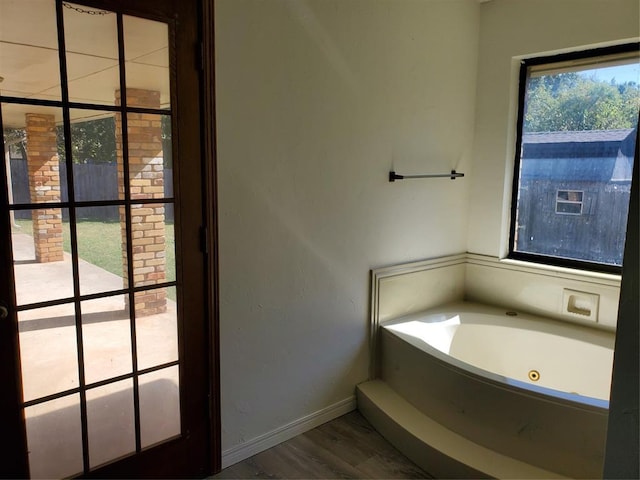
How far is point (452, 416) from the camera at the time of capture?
226 centimetres

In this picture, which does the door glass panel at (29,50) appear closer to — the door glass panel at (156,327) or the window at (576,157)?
the door glass panel at (156,327)

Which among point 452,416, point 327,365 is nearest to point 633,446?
point 452,416

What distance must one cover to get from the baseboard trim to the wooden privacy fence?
4.06ft

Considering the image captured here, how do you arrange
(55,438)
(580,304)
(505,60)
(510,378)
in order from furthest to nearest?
(505,60) < (580,304) < (510,378) < (55,438)

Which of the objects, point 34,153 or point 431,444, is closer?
point 34,153

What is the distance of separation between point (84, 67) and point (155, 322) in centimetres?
99

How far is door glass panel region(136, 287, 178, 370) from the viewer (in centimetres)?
188

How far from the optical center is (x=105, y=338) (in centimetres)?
180

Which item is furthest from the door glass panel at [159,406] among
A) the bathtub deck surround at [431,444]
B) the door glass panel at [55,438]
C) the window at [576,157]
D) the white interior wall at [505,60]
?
the window at [576,157]

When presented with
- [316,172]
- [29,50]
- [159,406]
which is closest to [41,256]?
[29,50]

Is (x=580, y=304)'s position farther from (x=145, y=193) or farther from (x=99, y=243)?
(x=99, y=243)

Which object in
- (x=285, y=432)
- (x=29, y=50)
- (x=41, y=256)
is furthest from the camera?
(x=285, y=432)

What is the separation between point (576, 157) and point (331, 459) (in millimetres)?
2243

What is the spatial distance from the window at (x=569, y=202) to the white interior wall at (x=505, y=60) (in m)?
0.32
